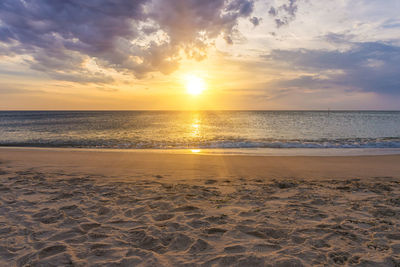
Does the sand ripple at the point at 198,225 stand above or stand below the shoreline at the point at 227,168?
above

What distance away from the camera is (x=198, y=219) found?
472 cm

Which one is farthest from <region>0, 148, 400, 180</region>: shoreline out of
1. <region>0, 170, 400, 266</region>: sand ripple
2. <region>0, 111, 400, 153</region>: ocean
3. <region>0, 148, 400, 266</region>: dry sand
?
<region>0, 111, 400, 153</region>: ocean

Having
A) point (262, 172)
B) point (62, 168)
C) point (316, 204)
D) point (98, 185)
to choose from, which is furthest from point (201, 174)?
point (62, 168)

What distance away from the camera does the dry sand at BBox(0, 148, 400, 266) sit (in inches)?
135

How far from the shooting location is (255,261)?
10.8ft

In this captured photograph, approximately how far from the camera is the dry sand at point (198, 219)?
11.3ft

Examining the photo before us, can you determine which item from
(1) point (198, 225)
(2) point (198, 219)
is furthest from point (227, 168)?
(1) point (198, 225)

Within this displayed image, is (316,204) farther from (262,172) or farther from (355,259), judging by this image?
(262,172)

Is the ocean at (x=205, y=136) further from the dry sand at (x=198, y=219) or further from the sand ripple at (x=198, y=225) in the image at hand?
the sand ripple at (x=198, y=225)

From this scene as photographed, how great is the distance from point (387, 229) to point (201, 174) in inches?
229

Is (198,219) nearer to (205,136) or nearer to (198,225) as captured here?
(198,225)

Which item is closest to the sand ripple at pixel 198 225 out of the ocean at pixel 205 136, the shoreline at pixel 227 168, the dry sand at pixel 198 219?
the dry sand at pixel 198 219

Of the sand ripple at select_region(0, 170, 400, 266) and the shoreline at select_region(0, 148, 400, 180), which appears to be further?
the shoreline at select_region(0, 148, 400, 180)

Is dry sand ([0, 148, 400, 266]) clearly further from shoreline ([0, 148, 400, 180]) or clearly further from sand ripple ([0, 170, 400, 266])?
shoreline ([0, 148, 400, 180])
